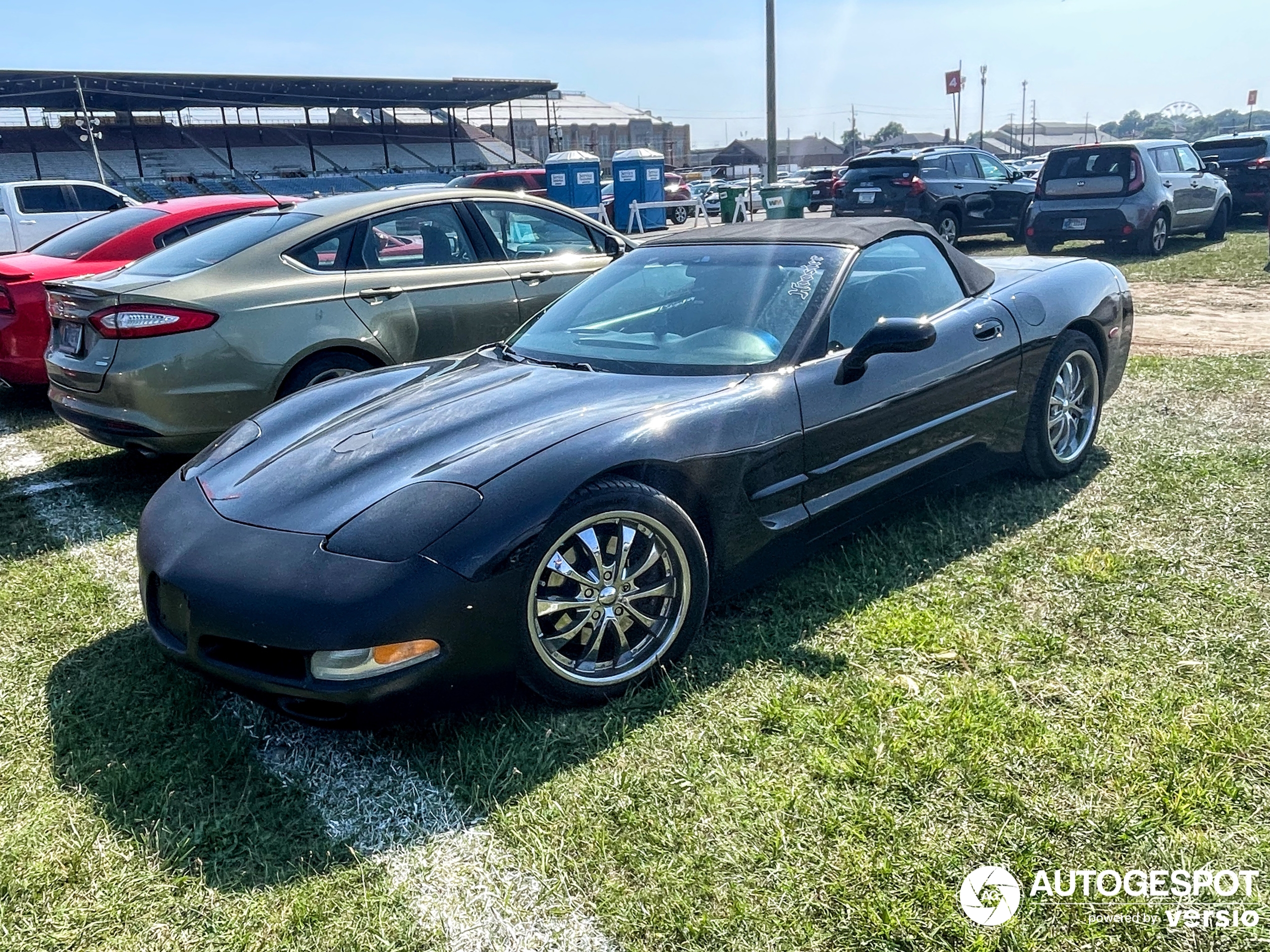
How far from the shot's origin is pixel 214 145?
46.4 metres

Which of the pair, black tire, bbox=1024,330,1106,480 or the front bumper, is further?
black tire, bbox=1024,330,1106,480

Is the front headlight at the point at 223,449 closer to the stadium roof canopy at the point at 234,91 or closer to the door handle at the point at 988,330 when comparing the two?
the door handle at the point at 988,330

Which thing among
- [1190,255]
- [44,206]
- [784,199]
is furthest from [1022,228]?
[44,206]

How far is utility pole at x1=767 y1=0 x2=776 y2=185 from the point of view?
19.1 meters

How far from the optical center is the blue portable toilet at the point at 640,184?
22.0 m

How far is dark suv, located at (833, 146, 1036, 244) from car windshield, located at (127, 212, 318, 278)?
1072 centimetres

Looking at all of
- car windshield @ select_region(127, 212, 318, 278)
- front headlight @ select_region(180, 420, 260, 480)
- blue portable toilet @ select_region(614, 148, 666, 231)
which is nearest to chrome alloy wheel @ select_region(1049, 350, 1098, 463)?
front headlight @ select_region(180, 420, 260, 480)

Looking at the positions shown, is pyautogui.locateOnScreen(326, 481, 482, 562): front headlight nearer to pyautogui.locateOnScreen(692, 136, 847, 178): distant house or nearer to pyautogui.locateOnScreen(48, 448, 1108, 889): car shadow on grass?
pyautogui.locateOnScreen(48, 448, 1108, 889): car shadow on grass

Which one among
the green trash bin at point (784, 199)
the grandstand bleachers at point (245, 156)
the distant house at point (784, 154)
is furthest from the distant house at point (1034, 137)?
the green trash bin at point (784, 199)

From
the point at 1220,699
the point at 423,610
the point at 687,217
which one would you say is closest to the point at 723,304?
the point at 423,610

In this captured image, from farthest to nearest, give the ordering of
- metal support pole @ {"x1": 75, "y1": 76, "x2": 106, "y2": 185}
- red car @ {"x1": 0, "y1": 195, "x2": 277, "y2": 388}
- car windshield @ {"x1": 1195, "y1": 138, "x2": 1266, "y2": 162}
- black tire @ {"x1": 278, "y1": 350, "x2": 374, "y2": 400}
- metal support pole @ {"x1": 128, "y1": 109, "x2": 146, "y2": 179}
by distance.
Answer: metal support pole @ {"x1": 128, "y1": 109, "x2": 146, "y2": 179}
metal support pole @ {"x1": 75, "y1": 76, "x2": 106, "y2": 185}
car windshield @ {"x1": 1195, "y1": 138, "x2": 1266, "y2": 162}
red car @ {"x1": 0, "y1": 195, "x2": 277, "y2": 388}
black tire @ {"x1": 278, "y1": 350, "x2": 374, "y2": 400}

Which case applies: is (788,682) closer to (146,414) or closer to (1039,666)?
(1039,666)

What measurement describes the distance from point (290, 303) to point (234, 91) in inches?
1589

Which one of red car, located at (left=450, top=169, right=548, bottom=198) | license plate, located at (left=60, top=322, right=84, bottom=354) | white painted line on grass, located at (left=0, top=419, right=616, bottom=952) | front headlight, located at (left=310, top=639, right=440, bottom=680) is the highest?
red car, located at (left=450, top=169, right=548, bottom=198)
